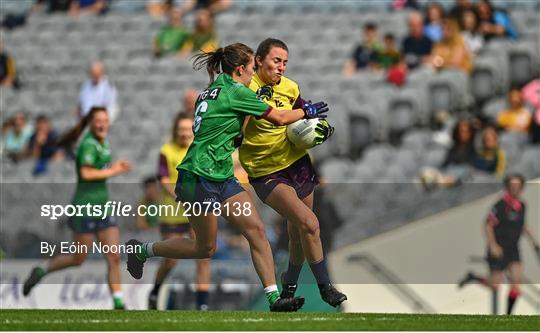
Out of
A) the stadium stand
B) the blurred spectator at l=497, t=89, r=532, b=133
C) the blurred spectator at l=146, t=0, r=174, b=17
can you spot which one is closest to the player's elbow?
the stadium stand

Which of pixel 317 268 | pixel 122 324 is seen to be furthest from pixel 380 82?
pixel 122 324

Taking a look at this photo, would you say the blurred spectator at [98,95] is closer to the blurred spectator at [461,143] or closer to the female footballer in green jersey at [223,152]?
the blurred spectator at [461,143]

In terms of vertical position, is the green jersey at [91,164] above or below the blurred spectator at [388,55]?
below

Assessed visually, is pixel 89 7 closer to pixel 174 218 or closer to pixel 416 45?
pixel 416 45

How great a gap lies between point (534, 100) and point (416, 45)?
2124mm

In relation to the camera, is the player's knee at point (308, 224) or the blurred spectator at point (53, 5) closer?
the player's knee at point (308, 224)

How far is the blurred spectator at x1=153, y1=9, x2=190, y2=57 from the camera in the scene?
20484mm

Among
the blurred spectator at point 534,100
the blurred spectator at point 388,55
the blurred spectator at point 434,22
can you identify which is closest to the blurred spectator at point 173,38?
the blurred spectator at point 388,55

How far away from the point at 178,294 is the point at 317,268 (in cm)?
325

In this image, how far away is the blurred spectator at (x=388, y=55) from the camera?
1839cm

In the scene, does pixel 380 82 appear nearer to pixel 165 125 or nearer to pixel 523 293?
pixel 165 125

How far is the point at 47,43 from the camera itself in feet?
71.8

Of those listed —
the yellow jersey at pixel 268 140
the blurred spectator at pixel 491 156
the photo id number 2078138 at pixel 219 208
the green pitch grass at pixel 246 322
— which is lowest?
the green pitch grass at pixel 246 322

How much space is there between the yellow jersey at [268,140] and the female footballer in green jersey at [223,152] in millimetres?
272
